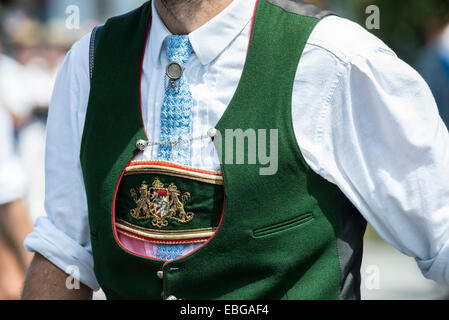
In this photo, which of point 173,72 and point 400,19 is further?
point 400,19

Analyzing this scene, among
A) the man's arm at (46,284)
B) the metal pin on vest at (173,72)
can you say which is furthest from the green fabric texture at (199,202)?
the man's arm at (46,284)

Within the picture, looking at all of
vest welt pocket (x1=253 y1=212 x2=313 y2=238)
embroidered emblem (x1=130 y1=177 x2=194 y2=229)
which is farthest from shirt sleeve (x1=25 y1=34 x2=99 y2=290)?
vest welt pocket (x1=253 y1=212 x2=313 y2=238)

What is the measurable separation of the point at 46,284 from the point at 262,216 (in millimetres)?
634

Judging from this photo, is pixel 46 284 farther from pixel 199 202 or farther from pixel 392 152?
pixel 392 152

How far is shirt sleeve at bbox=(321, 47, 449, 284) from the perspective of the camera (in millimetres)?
1445

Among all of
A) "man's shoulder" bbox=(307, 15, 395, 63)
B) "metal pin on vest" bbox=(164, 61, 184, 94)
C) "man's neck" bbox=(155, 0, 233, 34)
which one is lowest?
"metal pin on vest" bbox=(164, 61, 184, 94)

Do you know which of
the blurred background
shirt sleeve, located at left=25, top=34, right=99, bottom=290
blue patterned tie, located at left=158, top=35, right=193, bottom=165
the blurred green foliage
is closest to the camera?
blue patterned tie, located at left=158, top=35, right=193, bottom=165

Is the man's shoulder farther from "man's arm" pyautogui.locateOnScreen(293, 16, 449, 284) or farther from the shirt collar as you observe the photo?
the shirt collar

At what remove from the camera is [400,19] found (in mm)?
10719

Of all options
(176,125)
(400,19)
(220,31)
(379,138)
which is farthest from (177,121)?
(400,19)

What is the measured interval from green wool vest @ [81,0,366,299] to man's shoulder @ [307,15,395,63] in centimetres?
3

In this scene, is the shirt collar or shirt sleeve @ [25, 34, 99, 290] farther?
shirt sleeve @ [25, 34, 99, 290]

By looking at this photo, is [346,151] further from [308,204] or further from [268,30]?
[268,30]
